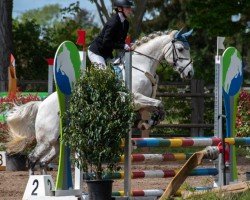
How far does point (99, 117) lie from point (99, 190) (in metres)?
0.62

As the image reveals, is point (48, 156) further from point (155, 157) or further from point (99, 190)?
point (99, 190)

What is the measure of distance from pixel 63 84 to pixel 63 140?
1.75 ft

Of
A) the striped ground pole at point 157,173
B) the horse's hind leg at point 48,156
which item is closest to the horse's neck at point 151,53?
the horse's hind leg at point 48,156

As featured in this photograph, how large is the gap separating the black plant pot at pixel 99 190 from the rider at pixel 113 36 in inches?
79.4

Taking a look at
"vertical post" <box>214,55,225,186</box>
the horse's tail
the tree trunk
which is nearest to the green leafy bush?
"vertical post" <box>214,55,225,186</box>

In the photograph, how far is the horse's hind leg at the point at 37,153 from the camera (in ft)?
30.5

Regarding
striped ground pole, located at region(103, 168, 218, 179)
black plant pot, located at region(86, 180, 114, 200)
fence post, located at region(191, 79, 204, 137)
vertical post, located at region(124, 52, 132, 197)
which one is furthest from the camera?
fence post, located at region(191, 79, 204, 137)

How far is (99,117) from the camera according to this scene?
7.42 meters

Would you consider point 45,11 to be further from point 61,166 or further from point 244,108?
point 61,166

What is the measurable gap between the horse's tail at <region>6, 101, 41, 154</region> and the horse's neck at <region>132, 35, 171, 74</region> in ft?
4.53

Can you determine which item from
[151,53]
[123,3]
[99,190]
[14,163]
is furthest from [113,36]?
[14,163]

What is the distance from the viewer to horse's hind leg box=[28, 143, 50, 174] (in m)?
9.30

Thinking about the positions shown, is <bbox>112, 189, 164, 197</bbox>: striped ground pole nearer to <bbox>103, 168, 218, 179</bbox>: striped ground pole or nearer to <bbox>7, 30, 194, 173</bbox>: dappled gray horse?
<bbox>103, 168, 218, 179</bbox>: striped ground pole

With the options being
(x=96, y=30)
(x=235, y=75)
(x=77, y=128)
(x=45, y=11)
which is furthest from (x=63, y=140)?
(x=45, y=11)
